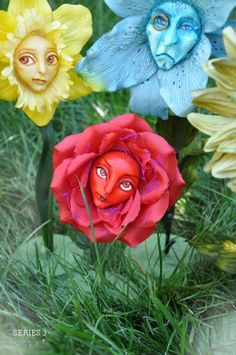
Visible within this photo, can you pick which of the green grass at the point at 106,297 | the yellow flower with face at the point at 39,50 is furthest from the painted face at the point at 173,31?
the green grass at the point at 106,297

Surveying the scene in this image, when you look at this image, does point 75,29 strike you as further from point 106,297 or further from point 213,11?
point 106,297

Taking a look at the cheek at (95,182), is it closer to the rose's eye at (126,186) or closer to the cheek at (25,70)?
the rose's eye at (126,186)

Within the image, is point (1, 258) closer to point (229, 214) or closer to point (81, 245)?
point (81, 245)

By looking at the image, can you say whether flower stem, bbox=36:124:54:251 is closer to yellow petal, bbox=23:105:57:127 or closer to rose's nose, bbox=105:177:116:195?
yellow petal, bbox=23:105:57:127

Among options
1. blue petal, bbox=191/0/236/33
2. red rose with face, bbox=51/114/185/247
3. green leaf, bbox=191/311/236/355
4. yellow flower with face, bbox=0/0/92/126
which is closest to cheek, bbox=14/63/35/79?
yellow flower with face, bbox=0/0/92/126

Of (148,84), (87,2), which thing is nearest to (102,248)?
(148,84)

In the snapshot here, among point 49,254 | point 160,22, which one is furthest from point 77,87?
point 49,254

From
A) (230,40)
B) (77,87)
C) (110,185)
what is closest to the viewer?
(230,40)
